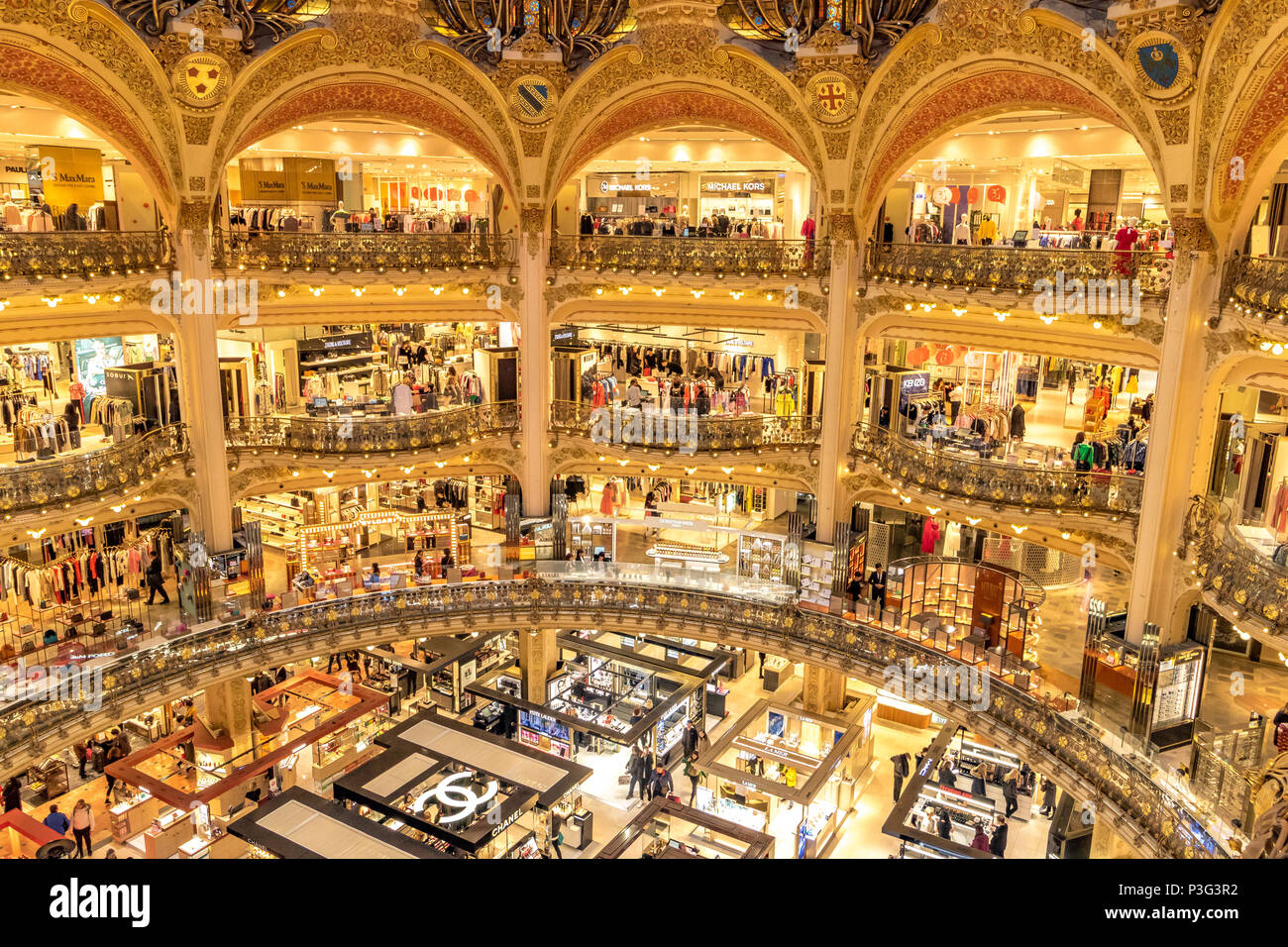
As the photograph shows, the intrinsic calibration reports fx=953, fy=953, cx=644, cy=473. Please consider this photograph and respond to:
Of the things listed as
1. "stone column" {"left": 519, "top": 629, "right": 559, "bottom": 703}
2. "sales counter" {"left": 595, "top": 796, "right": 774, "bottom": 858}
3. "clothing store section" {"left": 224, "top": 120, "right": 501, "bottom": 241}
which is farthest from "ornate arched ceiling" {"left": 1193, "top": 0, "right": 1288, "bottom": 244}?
"stone column" {"left": 519, "top": 629, "right": 559, "bottom": 703}

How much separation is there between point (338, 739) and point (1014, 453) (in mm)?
17111

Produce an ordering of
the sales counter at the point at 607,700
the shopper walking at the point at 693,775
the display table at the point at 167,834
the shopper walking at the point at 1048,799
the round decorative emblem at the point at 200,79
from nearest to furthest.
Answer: the display table at the point at 167,834 → the round decorative emblem at the point at 200,79 → the shopper walking at the point at 1048,799 → the shopper walking at the point at 693,775 → the sales counter at the point at 607,700

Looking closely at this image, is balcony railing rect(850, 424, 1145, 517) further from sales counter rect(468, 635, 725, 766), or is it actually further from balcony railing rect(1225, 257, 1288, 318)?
sales counter rect(468, 635, 725, 766)

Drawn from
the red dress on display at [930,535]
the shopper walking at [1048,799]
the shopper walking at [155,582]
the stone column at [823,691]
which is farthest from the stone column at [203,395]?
the shopper walking at [1048,799]

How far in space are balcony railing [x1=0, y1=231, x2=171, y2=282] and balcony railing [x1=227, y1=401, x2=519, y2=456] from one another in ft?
13.7

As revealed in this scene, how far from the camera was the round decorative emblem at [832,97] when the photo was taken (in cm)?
2067

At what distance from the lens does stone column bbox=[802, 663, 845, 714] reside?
24.0 metres

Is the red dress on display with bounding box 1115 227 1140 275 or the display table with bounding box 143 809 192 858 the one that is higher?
the red dress on display with bounding box 1115 227 1140 275

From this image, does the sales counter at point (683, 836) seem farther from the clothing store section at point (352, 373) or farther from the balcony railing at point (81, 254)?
the balcony railing at point (81, 254)

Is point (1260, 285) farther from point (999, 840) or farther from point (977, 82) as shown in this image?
point (999, 840)

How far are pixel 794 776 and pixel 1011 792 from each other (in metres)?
4.77

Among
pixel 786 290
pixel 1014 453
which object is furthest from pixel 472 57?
pixel 1014 453

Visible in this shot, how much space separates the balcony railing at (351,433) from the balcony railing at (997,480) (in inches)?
401
